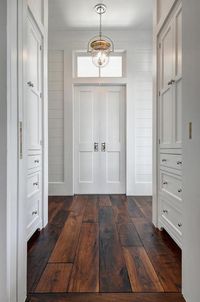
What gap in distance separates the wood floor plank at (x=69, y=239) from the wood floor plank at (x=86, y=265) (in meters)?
0.06

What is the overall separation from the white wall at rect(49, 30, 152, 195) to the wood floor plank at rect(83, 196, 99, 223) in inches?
25.3

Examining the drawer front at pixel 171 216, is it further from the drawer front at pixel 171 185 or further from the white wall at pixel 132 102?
the white wall at pixel 132 102

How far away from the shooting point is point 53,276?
1.73m

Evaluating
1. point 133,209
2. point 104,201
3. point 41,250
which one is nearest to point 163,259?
point 41,250

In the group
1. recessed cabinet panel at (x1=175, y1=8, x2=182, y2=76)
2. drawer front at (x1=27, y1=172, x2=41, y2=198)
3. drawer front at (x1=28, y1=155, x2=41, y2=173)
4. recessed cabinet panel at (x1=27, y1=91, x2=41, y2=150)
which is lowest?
drawer front at (x1=27, y1=172, x2=41, y2=198)

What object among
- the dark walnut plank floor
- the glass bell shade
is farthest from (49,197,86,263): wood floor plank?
the glass bell shade

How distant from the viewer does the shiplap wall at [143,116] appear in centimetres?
487

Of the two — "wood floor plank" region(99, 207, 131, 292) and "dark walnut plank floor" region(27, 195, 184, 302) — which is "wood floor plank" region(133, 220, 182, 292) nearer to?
"dark walnut plank floor" region(27, 195, 184, 302)

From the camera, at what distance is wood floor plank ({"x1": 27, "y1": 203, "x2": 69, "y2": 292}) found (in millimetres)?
1714

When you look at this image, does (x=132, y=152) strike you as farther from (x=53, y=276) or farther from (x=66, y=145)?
(x=53, y=276)

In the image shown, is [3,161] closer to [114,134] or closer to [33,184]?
[33,184]

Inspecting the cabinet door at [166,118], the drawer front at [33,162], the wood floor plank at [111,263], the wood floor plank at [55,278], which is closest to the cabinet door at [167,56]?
the cabinet door at [166,118]

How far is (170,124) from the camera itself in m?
2.49

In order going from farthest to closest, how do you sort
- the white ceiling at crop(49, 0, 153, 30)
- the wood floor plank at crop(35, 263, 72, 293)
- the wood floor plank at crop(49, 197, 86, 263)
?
the white ceiling at crop(49, 0, 153, 30) < the wood floor plank at crop(49, 197, 86, 263) < the wood floor plank at crop(35, 263, 72, 293)
